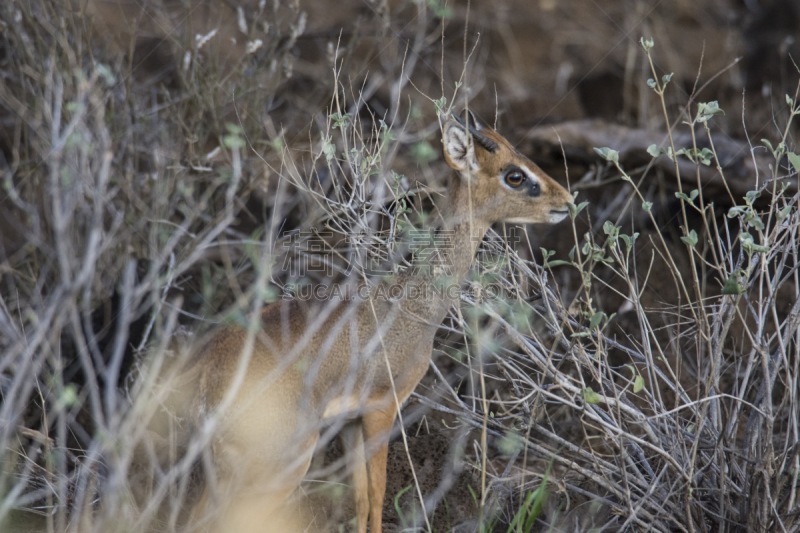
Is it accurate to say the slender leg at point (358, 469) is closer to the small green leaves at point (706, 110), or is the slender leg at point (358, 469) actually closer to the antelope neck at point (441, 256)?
the antelope neck at point (441, 256)

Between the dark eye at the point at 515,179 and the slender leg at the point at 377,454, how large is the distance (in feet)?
4.50

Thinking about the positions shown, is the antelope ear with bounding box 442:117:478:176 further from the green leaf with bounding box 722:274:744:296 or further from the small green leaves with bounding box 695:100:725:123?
the green leaf with bounding box 722:274:744:296

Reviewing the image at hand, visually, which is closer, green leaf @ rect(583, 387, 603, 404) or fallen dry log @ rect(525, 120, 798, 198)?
green leaf @ rect(583, 387, 603, 404)

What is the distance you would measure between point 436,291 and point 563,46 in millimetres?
8010

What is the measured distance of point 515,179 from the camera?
17.9 feet

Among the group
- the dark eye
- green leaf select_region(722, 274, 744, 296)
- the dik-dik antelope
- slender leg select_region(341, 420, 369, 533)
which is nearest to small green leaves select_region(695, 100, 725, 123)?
green leaf select_region(722, 274, 744, 296)

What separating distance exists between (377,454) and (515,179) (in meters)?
1.66

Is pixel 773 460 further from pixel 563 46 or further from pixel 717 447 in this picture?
pixel 563 46

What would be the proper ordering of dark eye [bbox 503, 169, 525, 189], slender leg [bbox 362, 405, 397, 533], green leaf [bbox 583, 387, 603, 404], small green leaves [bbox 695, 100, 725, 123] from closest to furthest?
green leaf [bbox 583, 387, 603, 404], small green leaves [bbox 695, 100, 725, 123], slender leg [bbox 362, 405, 397, 533], dark eye [bbox 503, 169, 525, 189]

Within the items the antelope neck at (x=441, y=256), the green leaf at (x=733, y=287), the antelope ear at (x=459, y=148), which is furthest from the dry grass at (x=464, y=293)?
the antelope ear at (x=459, y=148)

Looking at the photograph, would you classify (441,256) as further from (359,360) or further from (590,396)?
(590,396)

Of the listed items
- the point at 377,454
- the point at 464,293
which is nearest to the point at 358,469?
the point at 377,454

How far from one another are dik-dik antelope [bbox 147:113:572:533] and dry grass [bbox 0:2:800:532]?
0.64ft

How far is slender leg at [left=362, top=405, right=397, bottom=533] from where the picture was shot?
519 cm
